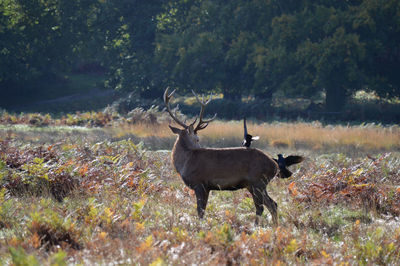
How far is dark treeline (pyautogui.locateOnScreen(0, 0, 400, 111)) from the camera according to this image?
28719 mm

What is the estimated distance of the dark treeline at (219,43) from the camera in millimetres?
28719

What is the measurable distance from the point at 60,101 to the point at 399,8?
94.7 feet

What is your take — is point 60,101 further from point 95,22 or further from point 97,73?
point 97,73

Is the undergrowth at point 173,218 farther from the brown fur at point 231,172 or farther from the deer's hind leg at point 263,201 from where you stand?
the brown fur at point 231,172

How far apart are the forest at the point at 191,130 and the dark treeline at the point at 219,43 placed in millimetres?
109

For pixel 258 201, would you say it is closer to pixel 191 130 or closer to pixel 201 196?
pixel 201 196

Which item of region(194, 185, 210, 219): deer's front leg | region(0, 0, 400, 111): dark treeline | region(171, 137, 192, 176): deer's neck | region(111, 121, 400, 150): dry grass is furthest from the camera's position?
region(0, 0, 400, 111): dark treeline

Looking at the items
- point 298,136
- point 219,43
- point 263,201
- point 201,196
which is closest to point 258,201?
point 263,201

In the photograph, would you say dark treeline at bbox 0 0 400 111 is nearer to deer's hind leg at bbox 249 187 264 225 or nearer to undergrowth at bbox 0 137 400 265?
undergrowth at bbox 0 137 400 265

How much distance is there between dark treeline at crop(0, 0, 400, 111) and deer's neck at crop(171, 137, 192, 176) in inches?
838

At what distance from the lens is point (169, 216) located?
282 inches

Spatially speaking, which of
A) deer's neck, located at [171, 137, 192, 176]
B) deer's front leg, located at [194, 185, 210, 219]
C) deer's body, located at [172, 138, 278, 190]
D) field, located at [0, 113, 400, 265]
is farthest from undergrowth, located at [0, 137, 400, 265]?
deer's neck, located at [171, 137, 192, 176]

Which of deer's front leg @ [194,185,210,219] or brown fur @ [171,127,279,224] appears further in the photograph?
deer's front leg @ [194,185,210,219]

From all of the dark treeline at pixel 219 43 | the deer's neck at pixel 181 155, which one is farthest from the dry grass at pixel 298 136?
the deer's neck at pixel 181 155
